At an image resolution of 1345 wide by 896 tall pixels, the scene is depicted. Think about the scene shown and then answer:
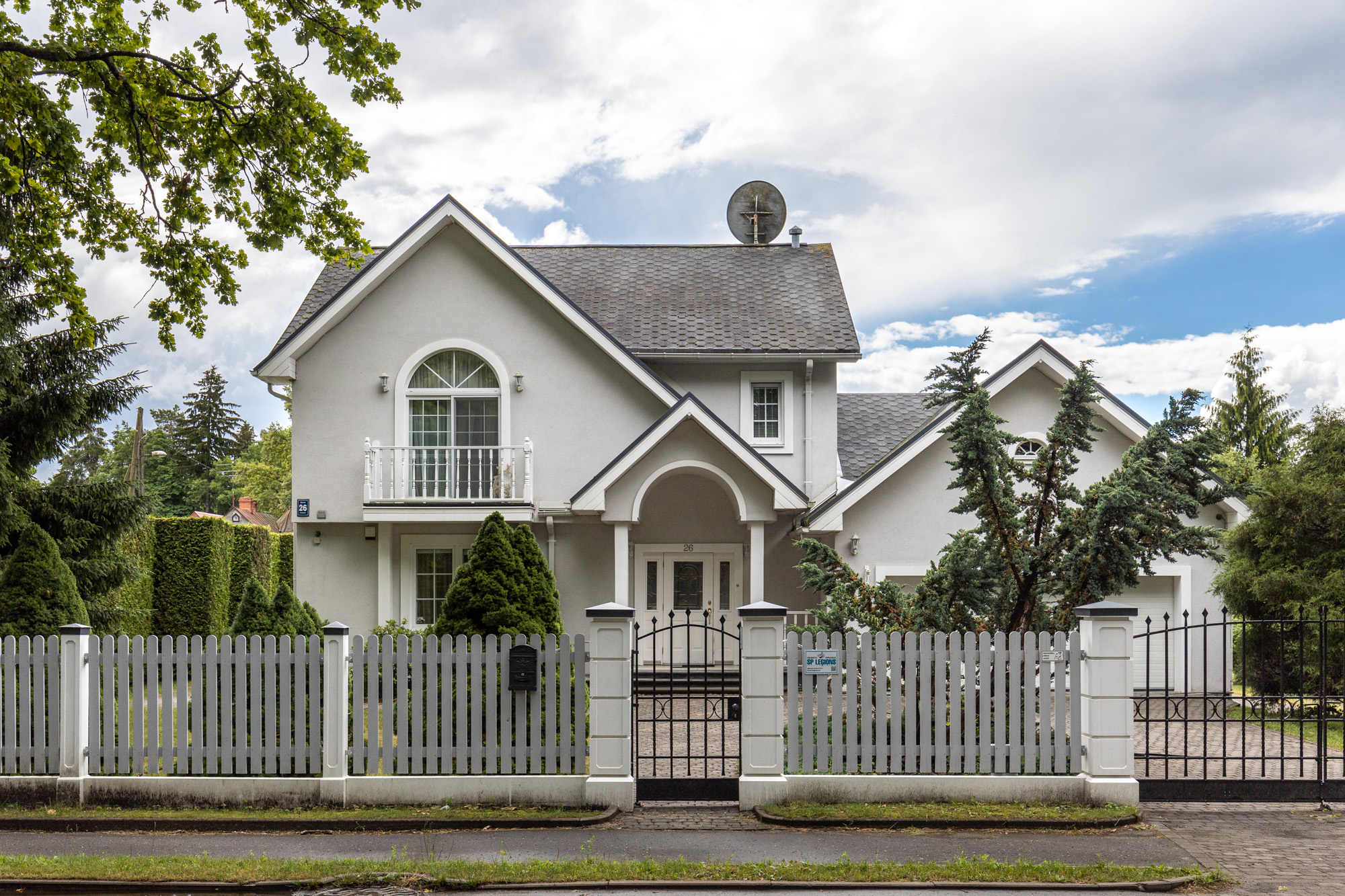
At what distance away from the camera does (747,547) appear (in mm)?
17938

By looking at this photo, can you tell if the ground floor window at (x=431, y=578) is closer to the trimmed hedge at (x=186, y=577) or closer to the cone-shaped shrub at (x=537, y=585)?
the trimmed hedge at (x=186, y=577)

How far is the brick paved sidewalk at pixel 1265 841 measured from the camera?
6.76 meters

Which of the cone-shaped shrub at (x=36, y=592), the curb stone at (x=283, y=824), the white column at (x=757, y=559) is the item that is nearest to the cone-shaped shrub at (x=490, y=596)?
the curb stone at (x=283, y=824)

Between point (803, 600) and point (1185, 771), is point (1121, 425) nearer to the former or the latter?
point (803, 600)

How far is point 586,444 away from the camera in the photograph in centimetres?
1728

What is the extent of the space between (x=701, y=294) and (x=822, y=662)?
41.0ft

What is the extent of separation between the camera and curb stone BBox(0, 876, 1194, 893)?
21.7 feet

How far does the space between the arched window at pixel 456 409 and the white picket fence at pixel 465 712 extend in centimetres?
851

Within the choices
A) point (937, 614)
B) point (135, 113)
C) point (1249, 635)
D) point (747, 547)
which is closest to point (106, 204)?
point (135, 113)

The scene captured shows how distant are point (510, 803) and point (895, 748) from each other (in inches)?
131

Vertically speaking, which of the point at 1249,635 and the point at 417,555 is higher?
the point at 417,555

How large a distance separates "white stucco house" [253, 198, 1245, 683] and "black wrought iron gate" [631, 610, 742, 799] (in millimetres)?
988

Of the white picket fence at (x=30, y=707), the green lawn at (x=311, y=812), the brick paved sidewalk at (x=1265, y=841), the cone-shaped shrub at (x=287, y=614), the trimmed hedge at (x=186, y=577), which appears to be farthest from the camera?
the trimmed hedge at (x=186, y=577)

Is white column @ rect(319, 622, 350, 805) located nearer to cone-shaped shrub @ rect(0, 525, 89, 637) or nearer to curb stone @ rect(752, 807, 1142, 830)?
cone-shaped shrub @ rect(0, 525, 89, 637)
